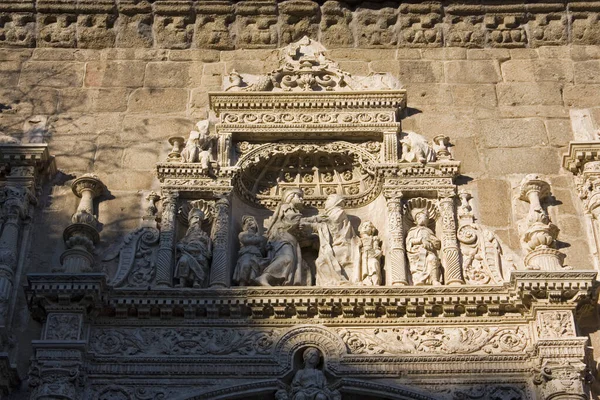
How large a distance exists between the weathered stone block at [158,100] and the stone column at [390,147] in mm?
2230

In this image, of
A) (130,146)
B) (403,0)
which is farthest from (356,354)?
(403,0)

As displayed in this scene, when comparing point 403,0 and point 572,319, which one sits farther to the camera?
point 403,0

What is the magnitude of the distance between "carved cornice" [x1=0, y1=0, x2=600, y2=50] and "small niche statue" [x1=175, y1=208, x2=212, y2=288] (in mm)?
2850

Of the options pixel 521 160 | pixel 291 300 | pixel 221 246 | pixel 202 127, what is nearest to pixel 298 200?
pixel 221 246

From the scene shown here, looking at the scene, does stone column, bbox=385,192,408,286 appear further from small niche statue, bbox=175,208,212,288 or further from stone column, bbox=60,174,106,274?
stone column, bbox=60,174,106,274

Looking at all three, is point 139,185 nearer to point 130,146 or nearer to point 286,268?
point 130,146

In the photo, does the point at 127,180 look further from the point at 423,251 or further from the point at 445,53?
the point at 445,53

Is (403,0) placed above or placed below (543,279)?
above

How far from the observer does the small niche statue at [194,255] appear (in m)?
12.5

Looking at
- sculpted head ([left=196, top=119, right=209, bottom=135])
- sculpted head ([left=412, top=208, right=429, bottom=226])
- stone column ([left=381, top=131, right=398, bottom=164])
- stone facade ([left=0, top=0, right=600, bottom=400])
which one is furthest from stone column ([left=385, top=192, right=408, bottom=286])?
sculpted head ([left=196, top=119, right=209, bottom=135])

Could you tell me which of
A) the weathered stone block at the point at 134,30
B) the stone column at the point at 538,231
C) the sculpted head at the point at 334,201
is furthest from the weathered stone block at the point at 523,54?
the weathered stone block at the point at 134,30

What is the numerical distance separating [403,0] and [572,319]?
4917 mm

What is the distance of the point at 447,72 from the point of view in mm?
14719

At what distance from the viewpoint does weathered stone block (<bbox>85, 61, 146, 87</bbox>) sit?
14.7 m
